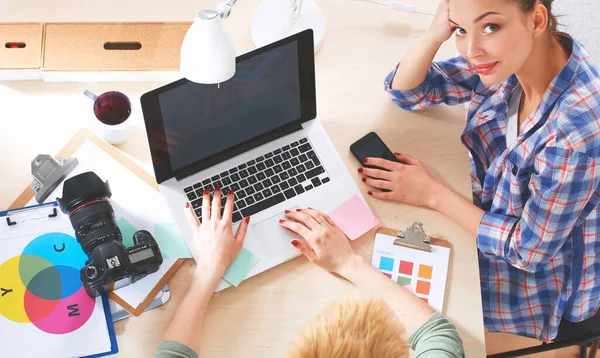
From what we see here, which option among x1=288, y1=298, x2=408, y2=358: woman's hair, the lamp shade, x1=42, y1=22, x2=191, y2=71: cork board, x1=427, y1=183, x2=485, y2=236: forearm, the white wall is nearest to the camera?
x1=288, y1=298, x2=408, y2=358: woman's hair

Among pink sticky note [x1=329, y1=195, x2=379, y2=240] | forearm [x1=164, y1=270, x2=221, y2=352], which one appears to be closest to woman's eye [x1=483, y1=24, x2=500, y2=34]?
pink sticky note [x1=329, y1=195, x2=379, y2=240]

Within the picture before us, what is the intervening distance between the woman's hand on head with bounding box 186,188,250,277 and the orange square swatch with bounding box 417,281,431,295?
361 mm

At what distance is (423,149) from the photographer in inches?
58.5

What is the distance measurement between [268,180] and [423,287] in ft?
1.26

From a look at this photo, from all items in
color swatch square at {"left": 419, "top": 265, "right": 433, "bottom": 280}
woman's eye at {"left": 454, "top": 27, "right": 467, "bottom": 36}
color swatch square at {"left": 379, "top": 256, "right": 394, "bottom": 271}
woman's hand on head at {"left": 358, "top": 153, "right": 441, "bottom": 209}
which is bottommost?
color swatch square at {"left": 419, "top": 265, "right": 433, "bottom": 280}

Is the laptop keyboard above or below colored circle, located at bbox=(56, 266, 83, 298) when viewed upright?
below

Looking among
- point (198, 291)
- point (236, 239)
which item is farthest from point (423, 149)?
point (198, 291)

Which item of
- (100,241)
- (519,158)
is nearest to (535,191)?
(519,158)

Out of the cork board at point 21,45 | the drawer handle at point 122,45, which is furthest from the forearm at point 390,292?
the cork board at point 21,45

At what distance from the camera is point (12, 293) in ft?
4.10

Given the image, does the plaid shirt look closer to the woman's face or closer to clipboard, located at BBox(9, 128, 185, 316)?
the woman's face

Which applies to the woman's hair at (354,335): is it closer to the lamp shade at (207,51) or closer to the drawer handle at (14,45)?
the lamp shade at (207,51)

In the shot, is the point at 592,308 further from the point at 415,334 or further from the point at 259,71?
the point at 259,71

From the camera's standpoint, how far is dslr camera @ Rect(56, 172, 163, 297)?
47.6 inches
